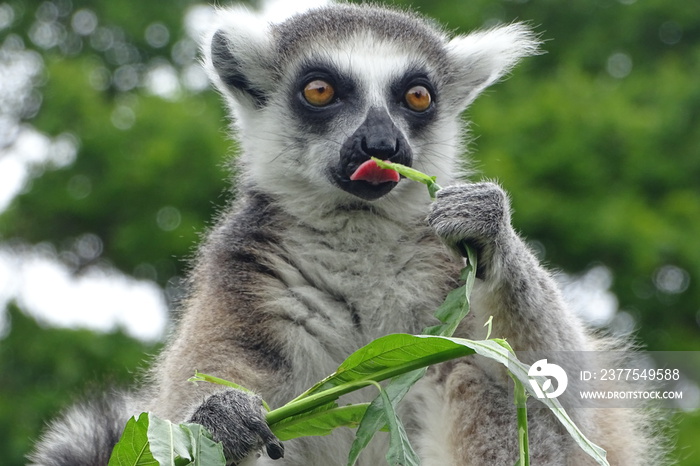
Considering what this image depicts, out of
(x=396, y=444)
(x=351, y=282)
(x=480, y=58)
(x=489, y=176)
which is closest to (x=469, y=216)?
(x=351, y=282)

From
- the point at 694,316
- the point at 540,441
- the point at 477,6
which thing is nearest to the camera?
the point at 540,441

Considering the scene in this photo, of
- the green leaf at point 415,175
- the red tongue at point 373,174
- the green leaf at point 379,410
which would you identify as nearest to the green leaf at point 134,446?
the green leaf at point 379,410

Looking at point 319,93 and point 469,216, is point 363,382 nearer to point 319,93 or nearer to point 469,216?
point 469,216

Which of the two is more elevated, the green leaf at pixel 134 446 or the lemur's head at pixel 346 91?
Result: the lemur's head at pixel 346 91

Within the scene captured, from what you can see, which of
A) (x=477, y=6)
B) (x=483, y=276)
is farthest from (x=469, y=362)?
(x=477, y=6)

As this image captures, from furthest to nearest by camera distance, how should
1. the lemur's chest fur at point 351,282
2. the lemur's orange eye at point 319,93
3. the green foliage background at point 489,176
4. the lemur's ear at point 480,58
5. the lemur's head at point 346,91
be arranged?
the green foliage background at point 489,176
the lemur's ear at point 480,58
the lemur's orange eye at point 319,93
the lemur's head at point 346,91
the lemur's chest fur at point 351,282

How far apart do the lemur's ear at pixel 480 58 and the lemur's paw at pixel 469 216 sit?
1.37 m

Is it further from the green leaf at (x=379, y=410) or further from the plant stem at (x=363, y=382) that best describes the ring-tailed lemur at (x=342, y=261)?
the green leaf at (x=379, y=410)

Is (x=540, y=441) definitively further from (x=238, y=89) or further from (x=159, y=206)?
(x=159, y=206)

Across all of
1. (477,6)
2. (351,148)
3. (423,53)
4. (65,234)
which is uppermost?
(477,6)

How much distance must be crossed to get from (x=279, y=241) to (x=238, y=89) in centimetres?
105

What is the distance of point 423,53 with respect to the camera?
4.94m

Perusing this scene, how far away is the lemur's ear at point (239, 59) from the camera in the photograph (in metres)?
4.98

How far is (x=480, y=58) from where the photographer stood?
17.2 feet
